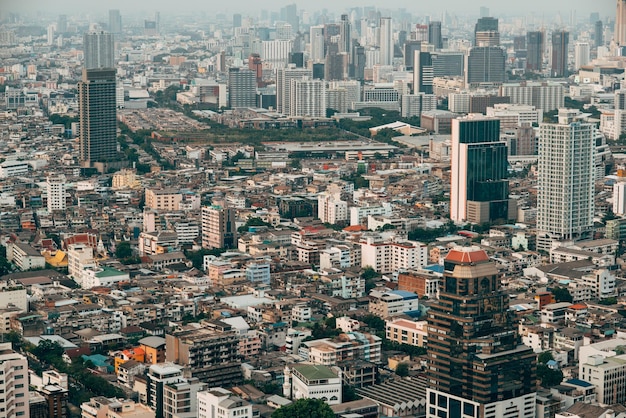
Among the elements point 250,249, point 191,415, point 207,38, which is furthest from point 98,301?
point 207,38

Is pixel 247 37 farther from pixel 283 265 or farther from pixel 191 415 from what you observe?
pixel 191 415

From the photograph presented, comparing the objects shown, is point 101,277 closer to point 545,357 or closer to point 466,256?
point 545,357

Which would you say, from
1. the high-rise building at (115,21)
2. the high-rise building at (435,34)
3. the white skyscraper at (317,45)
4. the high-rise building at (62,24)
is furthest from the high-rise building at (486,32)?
the high-rise building at (115,21)

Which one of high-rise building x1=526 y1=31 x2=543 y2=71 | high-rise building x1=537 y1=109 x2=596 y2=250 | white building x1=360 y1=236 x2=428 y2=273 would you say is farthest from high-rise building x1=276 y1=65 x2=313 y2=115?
white building x1=360 y1=236 x2=428 y2=273

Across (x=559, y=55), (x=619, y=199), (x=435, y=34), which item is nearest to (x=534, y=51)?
(x=559, y=55)

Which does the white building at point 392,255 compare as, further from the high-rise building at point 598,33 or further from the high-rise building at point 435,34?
the high-rise building at point 435,34

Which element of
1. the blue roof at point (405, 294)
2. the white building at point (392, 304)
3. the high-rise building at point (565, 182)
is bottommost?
the white building at point (392, 304)
